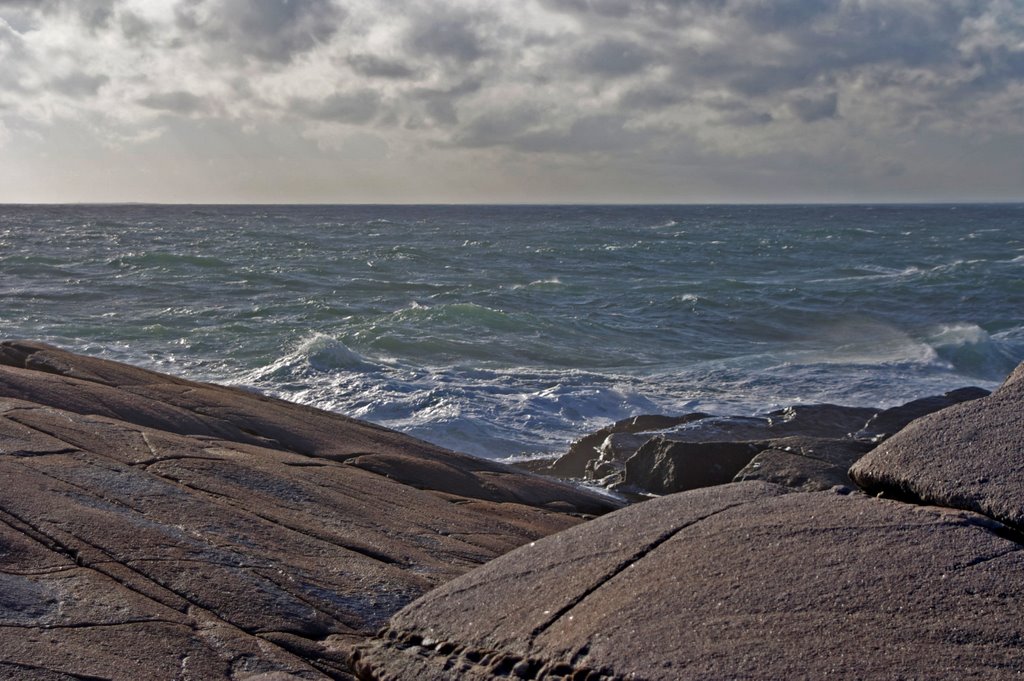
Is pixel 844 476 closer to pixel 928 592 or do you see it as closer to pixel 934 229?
pixel 928 592

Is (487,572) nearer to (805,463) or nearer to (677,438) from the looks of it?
(805,463)

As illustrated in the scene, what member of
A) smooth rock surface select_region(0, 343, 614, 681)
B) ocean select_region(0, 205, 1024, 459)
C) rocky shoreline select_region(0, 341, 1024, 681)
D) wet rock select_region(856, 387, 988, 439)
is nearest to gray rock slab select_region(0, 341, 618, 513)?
smooth rock surface select_region(0, 343, 614, 681)

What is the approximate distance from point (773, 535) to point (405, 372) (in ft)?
39.7

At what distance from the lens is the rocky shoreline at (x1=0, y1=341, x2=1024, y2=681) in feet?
9.97

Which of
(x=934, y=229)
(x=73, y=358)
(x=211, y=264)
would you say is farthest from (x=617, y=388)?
(x=934, y=229)

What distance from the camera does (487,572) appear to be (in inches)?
158

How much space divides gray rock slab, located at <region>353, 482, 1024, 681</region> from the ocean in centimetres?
749

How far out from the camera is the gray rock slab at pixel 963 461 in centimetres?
348

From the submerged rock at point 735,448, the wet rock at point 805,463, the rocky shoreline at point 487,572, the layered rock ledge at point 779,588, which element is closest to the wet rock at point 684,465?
the submerged rock at point 735,448

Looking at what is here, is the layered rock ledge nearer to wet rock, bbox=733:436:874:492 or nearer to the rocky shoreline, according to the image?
the rocky shoreline

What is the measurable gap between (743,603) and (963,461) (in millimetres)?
1038

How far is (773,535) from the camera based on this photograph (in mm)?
3551

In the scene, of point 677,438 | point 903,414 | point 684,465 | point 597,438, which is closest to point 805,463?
point 684,465

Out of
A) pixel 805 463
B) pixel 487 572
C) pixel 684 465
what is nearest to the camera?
pixel 487 572
